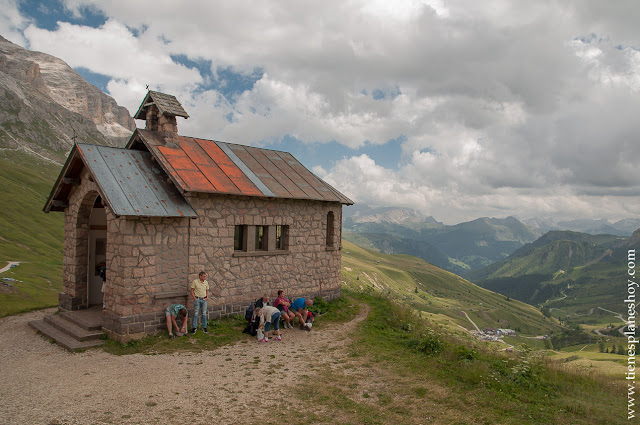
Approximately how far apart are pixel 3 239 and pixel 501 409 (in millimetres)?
60074

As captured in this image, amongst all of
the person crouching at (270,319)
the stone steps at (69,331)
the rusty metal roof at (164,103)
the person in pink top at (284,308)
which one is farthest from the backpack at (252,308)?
the rusty metal roof at (164,103)

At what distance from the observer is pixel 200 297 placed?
14.5 m

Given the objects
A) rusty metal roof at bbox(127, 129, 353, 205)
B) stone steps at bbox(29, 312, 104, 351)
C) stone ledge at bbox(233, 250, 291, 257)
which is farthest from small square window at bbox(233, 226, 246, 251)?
stone steps at bbox(29, 312, 104, 351)

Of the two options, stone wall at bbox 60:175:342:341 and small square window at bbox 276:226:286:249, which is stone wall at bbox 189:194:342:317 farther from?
small square window at bbox 276:226:286:249

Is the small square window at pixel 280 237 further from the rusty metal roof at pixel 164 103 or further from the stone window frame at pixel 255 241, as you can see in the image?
the rusty metal roof at pixel 164 103

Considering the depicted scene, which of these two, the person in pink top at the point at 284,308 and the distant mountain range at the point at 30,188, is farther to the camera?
the distant mountain range at the point at 30,188

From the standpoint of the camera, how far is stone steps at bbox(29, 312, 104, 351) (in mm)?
13118

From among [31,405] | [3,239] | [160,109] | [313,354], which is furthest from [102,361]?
[3,239]

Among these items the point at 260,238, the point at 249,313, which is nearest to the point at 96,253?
the point at 260,238

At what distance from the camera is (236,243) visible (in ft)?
56.7

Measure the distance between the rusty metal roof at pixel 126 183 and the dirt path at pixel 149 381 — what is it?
4.85 metres

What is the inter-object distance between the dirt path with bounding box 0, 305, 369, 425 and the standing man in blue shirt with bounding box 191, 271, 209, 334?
1.74 meters

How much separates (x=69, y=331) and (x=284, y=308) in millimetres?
7737

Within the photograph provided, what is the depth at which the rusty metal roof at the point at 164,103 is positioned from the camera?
1686 cm
